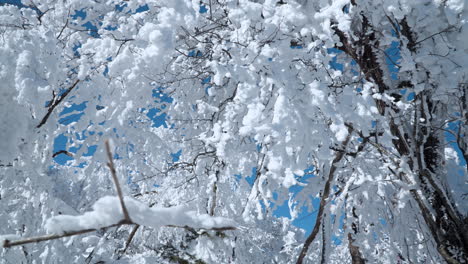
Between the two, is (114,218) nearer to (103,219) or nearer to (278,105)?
(103,219)

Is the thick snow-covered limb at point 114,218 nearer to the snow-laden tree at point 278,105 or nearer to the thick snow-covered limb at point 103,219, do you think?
the thick snow-covered limb at point 103,219

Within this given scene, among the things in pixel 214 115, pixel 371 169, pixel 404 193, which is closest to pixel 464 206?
pixel 404 193

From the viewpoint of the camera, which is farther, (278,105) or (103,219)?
(278,105)

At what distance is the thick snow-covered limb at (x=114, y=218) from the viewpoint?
0.54 metres

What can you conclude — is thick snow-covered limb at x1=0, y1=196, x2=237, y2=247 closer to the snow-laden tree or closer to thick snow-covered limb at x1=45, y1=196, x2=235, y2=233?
thick snow-covered limb at x1=45, y1=196, x2=235, y2=233

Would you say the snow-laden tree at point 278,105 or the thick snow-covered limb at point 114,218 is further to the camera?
the snow-laden tree at point 278,105

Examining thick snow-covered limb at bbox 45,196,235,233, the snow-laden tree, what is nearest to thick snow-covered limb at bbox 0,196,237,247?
thick snow-covered limb at bbox 45,196,235,233

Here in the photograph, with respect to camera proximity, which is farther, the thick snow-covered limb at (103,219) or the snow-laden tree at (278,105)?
the snow-laden tree at (278,105)

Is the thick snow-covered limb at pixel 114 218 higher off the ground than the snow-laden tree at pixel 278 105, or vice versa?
the snow-laden tree at pixel 278 105

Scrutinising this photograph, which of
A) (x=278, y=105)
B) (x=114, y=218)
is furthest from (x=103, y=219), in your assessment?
(x=278, y=105)

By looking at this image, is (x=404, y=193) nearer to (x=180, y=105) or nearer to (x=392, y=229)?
(x=392, y=229)

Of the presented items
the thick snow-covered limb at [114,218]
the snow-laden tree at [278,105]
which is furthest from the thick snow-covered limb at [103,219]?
the snow-laden tree at [278,105]

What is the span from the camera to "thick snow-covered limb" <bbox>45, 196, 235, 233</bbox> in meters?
0.54

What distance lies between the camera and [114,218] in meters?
0.54
